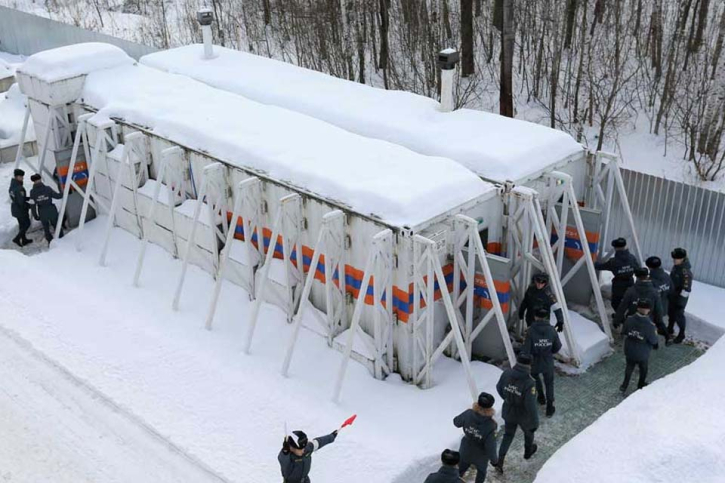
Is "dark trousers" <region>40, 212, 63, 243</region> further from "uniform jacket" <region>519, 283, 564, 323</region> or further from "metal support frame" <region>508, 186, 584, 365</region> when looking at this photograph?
"uniform jacket" <region>519, 283, 564, 323</region>

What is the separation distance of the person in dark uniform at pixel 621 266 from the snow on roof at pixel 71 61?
9.16 metres

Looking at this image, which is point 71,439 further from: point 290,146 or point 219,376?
point 290,146

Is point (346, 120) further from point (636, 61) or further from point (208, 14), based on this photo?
point (636, 61)

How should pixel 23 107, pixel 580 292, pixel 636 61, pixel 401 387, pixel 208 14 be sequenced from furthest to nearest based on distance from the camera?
pixel 636 61
pixel 23 107
pixel 208 14
pixel 580 292
pixel 401 387

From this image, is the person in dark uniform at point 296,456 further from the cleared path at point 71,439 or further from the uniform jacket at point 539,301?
the uniform jacket at point 539,301

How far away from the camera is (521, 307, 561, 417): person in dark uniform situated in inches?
350

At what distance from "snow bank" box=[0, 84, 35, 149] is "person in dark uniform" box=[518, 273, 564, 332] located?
1104 centimetres

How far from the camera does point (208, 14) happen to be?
15078mm

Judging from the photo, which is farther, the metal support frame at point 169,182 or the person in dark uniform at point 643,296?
the metal support frame at point 169,182

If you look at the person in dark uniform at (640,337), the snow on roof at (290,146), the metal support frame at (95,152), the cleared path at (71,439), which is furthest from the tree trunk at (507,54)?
the cleared path at (71,439)

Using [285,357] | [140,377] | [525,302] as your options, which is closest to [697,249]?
[525,302]

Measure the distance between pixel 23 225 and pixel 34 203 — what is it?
493mm

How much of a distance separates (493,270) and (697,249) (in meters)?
3.74

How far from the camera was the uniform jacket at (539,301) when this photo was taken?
982 centimetres
